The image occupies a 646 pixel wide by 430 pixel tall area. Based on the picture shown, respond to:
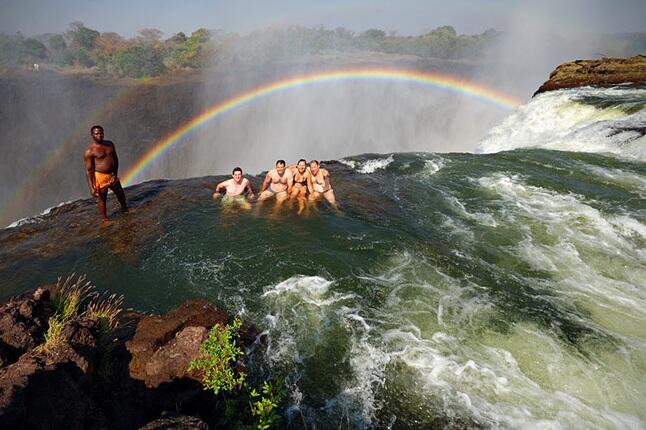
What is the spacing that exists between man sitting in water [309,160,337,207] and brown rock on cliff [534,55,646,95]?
16.1 m

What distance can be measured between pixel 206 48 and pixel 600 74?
44.3 meters

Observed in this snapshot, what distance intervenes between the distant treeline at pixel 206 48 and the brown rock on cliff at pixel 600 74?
33813 mm

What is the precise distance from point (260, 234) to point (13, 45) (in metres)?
47.9

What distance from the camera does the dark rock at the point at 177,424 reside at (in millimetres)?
2377

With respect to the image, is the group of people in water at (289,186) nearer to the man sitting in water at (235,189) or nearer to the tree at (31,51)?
the man sitting in water at (235,189)

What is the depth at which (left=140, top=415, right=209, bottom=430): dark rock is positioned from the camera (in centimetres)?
238

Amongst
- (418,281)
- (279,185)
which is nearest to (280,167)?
(279,185)

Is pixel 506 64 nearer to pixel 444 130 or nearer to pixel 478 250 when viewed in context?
pixel 444 130

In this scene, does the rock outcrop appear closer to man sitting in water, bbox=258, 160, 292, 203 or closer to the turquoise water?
the turquoise water

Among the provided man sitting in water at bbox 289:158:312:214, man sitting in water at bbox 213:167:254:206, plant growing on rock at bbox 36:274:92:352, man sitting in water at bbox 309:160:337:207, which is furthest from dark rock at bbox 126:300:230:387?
man sitting in water at bbox 213:167:254:206

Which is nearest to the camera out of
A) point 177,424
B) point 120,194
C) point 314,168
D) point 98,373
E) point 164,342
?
point 177,424

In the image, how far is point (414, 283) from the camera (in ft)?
18.6

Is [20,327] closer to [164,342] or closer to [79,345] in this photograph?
[79,345]

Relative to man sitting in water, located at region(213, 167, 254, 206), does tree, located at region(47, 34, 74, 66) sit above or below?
above
